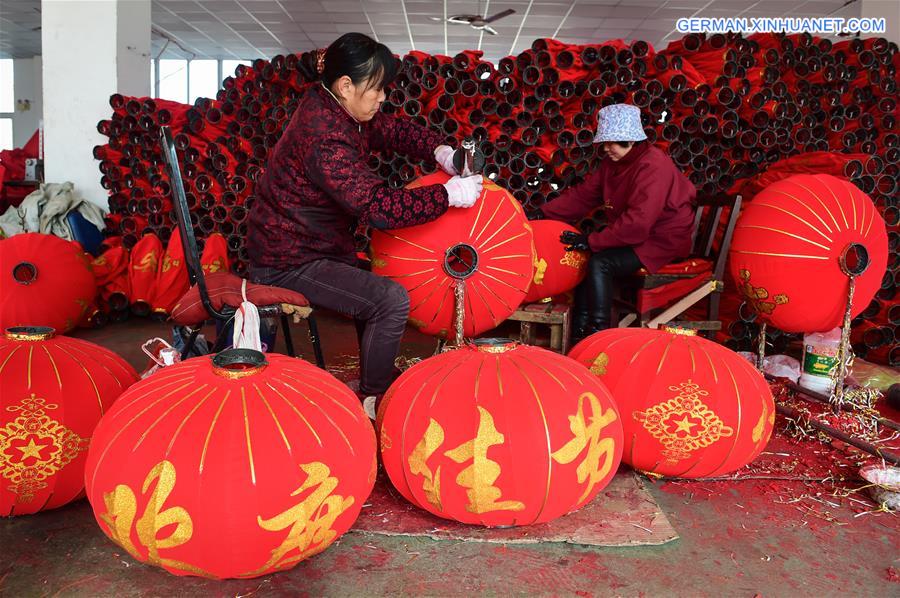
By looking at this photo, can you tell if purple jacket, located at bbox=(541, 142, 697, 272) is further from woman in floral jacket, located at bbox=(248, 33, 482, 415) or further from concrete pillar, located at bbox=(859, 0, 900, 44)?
concrete pillar, located at bbox=(859, 0, 900, 44)

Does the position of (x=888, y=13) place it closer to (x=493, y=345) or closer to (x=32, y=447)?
(x=493, y=345)

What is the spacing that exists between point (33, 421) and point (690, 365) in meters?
2.03

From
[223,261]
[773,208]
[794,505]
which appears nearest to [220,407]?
[794,505]

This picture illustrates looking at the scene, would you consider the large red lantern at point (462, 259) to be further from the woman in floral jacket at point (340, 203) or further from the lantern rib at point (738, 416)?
the lantern rib at point (738, 416)

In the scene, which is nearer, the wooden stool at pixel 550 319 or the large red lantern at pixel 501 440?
the large red lantern at pixel 501 440

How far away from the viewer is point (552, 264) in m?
3.69

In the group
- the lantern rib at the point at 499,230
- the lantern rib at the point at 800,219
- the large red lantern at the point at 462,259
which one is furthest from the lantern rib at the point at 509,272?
the lantern rib at the point at 800,219

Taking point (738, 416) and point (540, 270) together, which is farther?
point (540, 270)

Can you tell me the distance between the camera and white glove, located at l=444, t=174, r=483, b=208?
8.14ft

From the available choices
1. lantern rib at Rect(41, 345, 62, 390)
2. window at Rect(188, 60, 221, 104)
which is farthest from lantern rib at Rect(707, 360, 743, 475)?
window at Rect(188, 60, 221, 104)

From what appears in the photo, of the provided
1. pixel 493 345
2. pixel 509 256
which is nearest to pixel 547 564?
pixel 493 345

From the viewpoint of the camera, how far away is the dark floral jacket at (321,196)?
2428 mm

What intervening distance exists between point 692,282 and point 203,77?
14.4m

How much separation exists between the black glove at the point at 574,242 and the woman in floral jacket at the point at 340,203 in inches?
46.9
